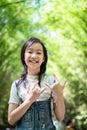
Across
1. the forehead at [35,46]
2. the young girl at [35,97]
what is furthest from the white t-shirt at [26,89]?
the forehead at [35,46]

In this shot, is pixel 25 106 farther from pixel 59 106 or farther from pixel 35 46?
pixel 35 46

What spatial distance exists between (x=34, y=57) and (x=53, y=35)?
62.7 feet

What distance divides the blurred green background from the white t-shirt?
878 cm

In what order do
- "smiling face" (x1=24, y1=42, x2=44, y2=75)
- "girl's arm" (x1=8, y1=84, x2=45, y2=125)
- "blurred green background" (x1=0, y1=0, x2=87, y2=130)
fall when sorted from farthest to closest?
"blurred green background" (x1=0, y1=0, x2=87, y2=130), "smiling face" (x1=24, y1=42, x2=44, y2=75), "girl's arm" (x1=8, y1=84, x2=45, y2=125)

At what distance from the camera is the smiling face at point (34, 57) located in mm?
2865

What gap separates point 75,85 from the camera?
25078mm

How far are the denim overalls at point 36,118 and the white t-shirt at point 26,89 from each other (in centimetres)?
7

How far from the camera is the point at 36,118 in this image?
8.73 feet

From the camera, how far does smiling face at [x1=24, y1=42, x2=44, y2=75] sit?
9.40ft

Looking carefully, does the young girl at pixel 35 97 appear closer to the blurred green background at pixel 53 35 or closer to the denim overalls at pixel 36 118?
the denim overalls at pixel 36 118

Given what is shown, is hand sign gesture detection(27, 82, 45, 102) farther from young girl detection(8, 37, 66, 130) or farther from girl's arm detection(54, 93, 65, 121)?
girl's arm detection(54, 93, 65, 121)

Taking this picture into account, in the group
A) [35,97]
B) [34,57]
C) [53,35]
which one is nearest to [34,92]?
[35,97]

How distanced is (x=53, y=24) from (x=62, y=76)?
352 inches

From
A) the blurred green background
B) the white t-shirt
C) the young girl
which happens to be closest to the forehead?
the young girl
